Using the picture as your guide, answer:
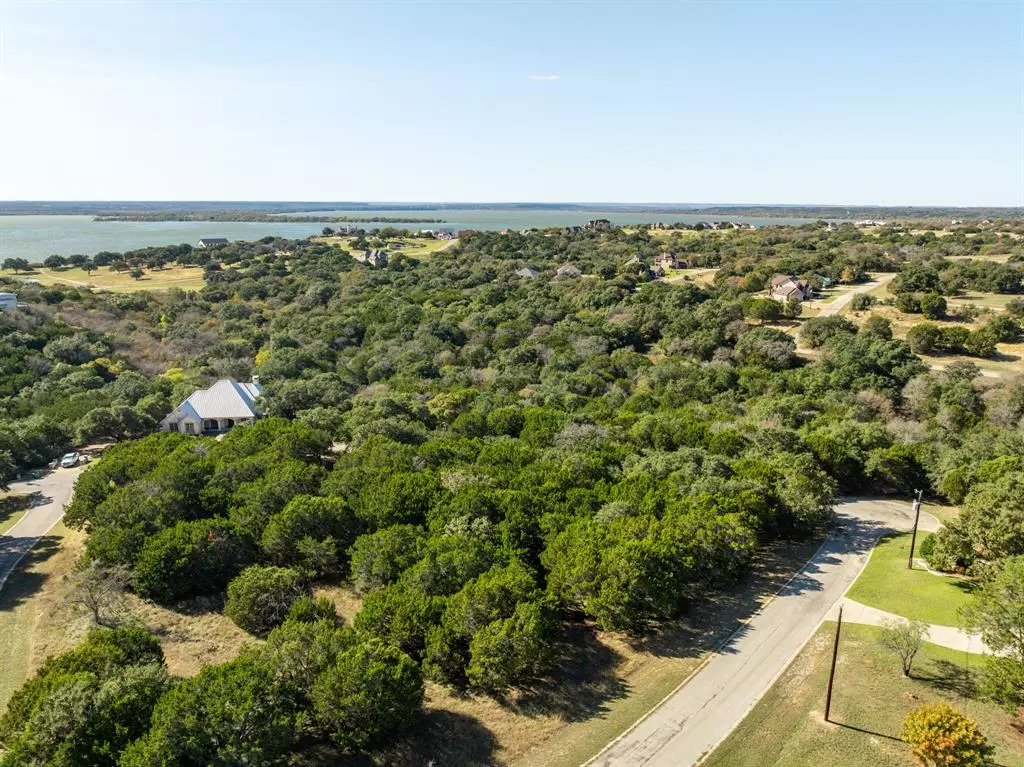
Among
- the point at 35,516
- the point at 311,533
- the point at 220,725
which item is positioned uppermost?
the point at 220,725

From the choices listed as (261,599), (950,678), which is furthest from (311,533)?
(950,678)

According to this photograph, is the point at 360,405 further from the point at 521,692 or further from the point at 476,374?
the point at 521,692

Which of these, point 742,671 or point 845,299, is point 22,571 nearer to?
point 742,671

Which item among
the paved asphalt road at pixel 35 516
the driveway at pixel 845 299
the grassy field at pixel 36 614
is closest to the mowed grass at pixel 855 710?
the grassy field at pixel 36 614

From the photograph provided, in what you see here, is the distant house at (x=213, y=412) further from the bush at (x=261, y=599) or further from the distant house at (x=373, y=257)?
the distant house at (x=373, y=257)

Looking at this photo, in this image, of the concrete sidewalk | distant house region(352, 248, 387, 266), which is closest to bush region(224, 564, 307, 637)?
the concrete sidewalk

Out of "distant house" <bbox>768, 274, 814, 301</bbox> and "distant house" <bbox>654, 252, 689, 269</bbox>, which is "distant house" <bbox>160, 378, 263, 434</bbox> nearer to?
"distant house" <bbox>768, 274, 814, 301</bbox>

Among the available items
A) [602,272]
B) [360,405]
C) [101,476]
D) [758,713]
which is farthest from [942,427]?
[602,272]
